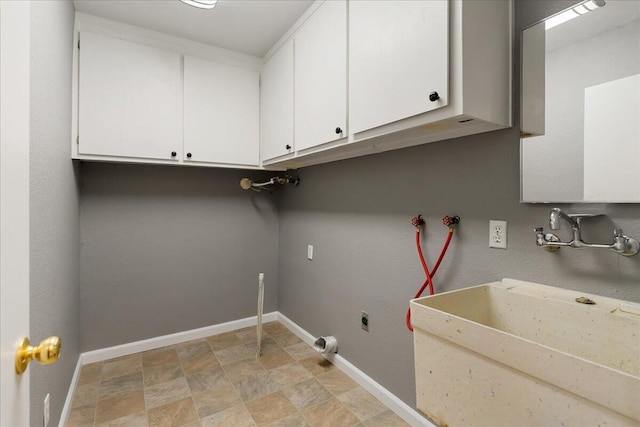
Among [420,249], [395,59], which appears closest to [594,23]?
[395,59]

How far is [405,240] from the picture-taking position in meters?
1.78

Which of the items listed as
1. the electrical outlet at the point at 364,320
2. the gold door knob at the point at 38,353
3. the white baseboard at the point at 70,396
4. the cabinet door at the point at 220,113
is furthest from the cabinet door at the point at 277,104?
the white baseboard at the point at 70,396

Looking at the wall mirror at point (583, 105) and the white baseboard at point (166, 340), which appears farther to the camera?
the white baseboard at point (166, 340)

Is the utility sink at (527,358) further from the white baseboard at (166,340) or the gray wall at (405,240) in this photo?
the white baseboard at (166,340)

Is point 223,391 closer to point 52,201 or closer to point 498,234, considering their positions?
point 52,201

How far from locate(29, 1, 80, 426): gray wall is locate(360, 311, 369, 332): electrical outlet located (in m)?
1.65

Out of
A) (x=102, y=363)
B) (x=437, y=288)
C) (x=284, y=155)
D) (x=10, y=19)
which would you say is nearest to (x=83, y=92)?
(x=284, y=155)

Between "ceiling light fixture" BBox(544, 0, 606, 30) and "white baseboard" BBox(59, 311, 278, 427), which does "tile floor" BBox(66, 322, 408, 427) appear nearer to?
"white baseboard" BBox(59, 311, 278, 427)

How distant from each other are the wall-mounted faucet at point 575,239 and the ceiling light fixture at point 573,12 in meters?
0.70

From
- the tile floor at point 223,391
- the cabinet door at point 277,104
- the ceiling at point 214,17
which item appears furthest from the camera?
the cabinet door at point 277,104

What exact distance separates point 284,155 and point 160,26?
4.18ft

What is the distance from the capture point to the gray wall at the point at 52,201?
3.87ft

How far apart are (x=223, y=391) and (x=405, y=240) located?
1543 mm

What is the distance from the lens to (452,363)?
0.96 meters
